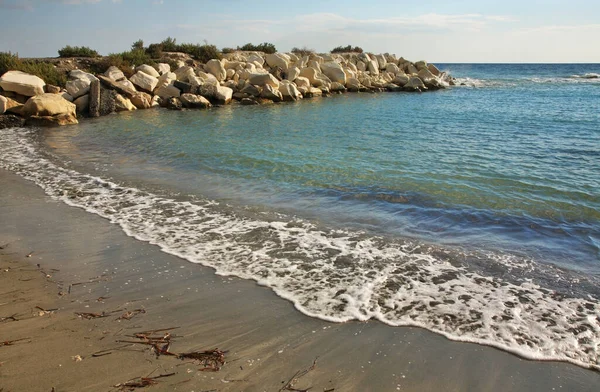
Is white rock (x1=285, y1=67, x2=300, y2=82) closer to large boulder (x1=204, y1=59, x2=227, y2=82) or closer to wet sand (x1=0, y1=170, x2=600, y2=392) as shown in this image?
large boulder (x1=204, y1=59, x2=227, y2=82)

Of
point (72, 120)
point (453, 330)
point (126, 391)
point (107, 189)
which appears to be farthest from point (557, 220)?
point (72, 120)

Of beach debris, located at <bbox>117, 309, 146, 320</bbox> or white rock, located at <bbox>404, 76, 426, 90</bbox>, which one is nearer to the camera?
beach debris, located at <bbox>117, 309, 146, 320</bbox>

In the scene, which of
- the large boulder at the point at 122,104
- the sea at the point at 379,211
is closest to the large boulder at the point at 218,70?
the large boulder at the point at 122,104

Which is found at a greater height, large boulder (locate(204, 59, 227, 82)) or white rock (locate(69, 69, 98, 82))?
large boulder (locate(204, 59, 227, 82))

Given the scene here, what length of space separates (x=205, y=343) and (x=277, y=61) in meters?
31.5

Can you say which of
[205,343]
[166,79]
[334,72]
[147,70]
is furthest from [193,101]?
[205,343]

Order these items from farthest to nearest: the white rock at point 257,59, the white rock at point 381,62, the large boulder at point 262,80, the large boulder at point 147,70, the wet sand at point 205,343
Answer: the white rock at point 381,62 → the white rock at point 257,59 → the large boulder at point 262,80 → the large boulder at point 147,70 → the wet sand at point 205,343

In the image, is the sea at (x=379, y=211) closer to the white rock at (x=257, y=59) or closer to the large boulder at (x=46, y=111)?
the large boulder at (x=46, y=111)

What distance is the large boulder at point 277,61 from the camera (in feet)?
107

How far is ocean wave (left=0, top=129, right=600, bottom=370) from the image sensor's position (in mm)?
4039

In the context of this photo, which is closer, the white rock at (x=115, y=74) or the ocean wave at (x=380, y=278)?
the ocean wave at (x=380, y=278)

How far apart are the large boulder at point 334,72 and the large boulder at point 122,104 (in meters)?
16.4

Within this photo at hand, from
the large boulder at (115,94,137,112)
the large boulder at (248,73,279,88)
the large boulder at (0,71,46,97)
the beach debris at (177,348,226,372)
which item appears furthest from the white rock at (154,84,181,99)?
the beach debris at (177,348,226,372)

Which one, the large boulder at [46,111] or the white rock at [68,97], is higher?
the white rock at [68,97]
